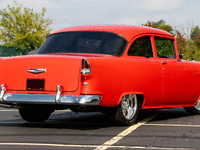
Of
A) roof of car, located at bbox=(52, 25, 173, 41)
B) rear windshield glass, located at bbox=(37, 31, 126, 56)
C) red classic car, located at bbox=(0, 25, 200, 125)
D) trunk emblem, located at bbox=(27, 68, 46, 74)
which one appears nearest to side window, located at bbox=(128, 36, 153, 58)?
red classic car, located at bbox=(0, 25, 200, 125)

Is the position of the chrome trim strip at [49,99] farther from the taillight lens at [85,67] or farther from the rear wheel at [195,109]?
the rear wheel at [195,109]

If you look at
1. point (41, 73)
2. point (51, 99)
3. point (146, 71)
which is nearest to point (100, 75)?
point (51, 99)

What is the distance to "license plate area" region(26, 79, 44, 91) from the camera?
7516 millimetres

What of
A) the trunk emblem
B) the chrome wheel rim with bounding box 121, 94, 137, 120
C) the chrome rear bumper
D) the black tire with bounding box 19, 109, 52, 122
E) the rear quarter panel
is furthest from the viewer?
the black tire with bounding box 19, 109, 52, 122

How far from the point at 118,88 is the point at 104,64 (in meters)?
0.53

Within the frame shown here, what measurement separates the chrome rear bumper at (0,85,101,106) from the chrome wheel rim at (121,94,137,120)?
0.92 m

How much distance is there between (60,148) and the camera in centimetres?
599

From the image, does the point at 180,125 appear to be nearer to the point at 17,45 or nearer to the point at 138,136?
the point at 138,136

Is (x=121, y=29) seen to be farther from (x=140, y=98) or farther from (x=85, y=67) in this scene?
(x=85, y=67)

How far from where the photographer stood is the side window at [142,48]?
27.7 ft

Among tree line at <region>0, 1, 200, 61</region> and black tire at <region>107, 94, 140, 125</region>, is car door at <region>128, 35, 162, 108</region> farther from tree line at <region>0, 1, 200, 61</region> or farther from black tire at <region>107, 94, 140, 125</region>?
tree line at <region>0, 1, 200, 61</region>

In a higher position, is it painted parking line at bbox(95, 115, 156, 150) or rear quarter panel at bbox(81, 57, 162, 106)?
rear quarter panel at bbox(81, 57, 162, 106)

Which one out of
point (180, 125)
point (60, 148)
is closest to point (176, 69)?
point (180, 125)

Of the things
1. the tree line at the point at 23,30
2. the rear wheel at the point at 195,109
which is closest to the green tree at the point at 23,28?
the tree line at the point at 23,30
